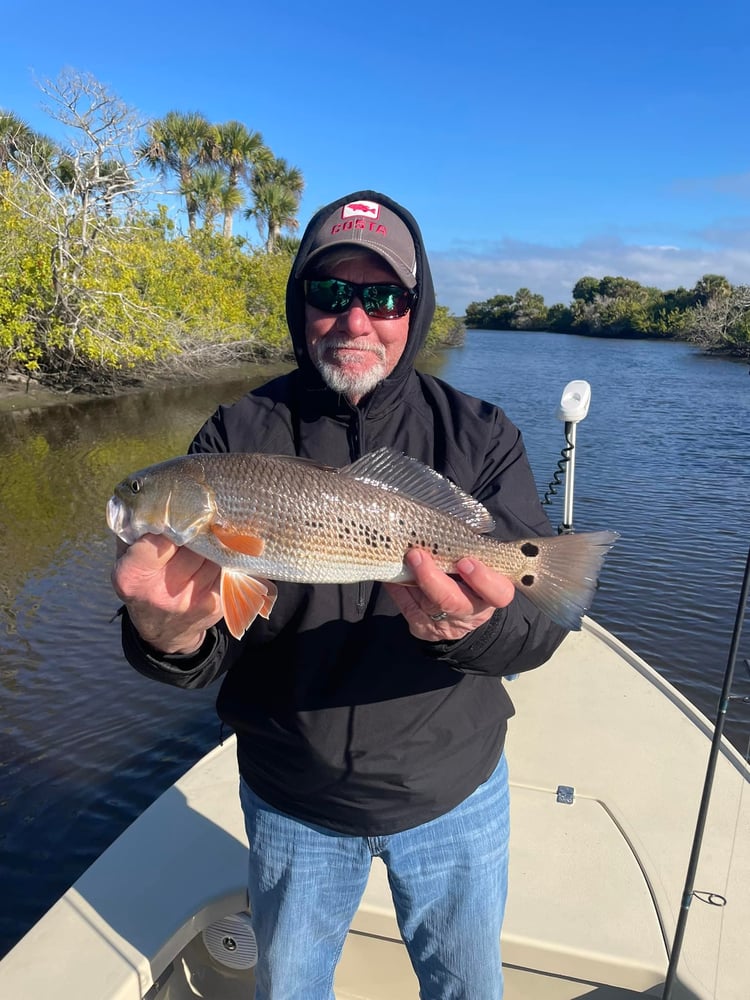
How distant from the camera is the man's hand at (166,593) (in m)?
2.25

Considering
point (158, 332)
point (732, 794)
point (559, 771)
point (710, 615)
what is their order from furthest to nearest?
1. point (158, 332)
2. point (710, 615)
3. point (559, 771)
4. point (732, 794)

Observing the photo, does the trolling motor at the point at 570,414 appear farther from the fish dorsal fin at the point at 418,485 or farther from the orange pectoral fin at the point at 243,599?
the orange pectoral fin at the point at 243,599

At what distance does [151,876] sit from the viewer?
3.32m

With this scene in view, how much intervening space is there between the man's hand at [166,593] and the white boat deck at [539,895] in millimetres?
1586

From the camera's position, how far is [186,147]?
46531 millimetres

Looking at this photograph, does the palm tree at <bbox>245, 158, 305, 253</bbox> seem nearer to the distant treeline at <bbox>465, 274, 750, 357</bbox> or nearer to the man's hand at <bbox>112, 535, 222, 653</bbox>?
the distant treeline at <bbox>465, 274, 750, 357</bbox>

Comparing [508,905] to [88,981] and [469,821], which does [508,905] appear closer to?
[469,821]

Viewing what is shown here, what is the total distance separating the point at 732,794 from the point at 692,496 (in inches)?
547

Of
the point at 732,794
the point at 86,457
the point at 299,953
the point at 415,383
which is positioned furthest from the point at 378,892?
the point at 86,457

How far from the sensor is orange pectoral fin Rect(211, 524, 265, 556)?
8.50 feet

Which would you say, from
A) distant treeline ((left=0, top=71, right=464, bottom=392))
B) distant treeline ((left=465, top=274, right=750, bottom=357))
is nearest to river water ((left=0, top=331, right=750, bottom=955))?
distant treeline ((left=0, top=71, right=464, bottom=392))

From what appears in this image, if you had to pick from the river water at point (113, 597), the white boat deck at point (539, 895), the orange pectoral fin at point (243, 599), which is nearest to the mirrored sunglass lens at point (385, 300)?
the orange pectoral fin at point (243, 599)

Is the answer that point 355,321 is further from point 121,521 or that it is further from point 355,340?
point 121,521

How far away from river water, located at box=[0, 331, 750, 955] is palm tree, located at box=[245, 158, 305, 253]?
100 ft
